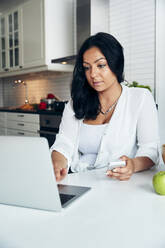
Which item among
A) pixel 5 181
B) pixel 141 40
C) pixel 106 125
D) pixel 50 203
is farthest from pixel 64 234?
pixel 141 40

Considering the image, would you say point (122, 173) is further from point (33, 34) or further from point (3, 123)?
point (3, 123)

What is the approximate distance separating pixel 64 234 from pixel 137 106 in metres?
0.99

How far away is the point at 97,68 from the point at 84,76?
0.70 feet

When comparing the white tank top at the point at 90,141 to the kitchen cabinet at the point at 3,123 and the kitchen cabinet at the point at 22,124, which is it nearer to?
the kitchen cabinet at the point at 22,124

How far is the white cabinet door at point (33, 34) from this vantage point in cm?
384

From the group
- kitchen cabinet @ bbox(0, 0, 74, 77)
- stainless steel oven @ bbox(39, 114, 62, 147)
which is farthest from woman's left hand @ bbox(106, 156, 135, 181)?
kitchen cabinet @ bbox(0, 0, 74, 77)

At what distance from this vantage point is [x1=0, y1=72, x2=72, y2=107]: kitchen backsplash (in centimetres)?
424

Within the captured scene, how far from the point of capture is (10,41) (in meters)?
4.64

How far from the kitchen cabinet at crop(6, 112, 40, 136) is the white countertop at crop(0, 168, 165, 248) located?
295cm

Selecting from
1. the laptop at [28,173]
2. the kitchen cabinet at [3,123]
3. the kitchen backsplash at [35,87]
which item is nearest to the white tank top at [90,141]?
the laptop at [28,173]

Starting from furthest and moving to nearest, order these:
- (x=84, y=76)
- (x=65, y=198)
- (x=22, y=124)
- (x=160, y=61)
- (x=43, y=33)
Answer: (x=22, y=124) → (x=43, y=33) → (x=160, y=61) → (x=84, y=76) → (x=65, y=198)

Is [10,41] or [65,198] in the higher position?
[10,41]

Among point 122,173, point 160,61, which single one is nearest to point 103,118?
point 122,173

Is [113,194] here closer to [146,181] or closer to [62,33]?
[146,181]
